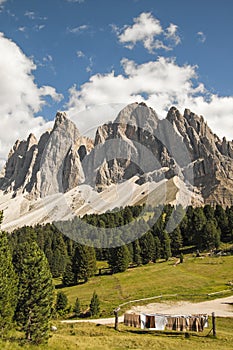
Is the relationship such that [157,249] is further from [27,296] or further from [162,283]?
[27,296]

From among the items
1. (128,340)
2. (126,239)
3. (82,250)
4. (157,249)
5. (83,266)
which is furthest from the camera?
(126,239)

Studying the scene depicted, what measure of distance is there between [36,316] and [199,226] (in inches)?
3572

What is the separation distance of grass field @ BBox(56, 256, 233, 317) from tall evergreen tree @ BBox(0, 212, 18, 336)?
23808 mm

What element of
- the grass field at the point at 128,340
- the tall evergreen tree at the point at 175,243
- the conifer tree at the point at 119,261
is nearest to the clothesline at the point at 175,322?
→ the grass field at the point at 128,340

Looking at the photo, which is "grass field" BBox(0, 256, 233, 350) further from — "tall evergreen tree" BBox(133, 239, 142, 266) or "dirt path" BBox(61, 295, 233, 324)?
"tall evergreen tree" BBox(133, 239, 142, 266)

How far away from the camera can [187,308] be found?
45.7m

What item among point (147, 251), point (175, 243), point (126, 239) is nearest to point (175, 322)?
point (147, 251)

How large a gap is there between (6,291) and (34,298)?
2.81 metres

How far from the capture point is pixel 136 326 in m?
37.3

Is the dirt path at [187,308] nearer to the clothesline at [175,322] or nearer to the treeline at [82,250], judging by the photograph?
the treeline at [82,250]

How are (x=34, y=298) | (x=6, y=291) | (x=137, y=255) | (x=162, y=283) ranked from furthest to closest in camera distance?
(x=137, y=255) → (x=162, y=283) → (x=34, y=298) → (x=6, y=291)

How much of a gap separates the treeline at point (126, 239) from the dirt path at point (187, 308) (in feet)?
117

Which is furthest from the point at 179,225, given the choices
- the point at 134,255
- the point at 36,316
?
the point at 36,316

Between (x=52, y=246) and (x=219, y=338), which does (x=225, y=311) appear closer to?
(x=219, y=338)
